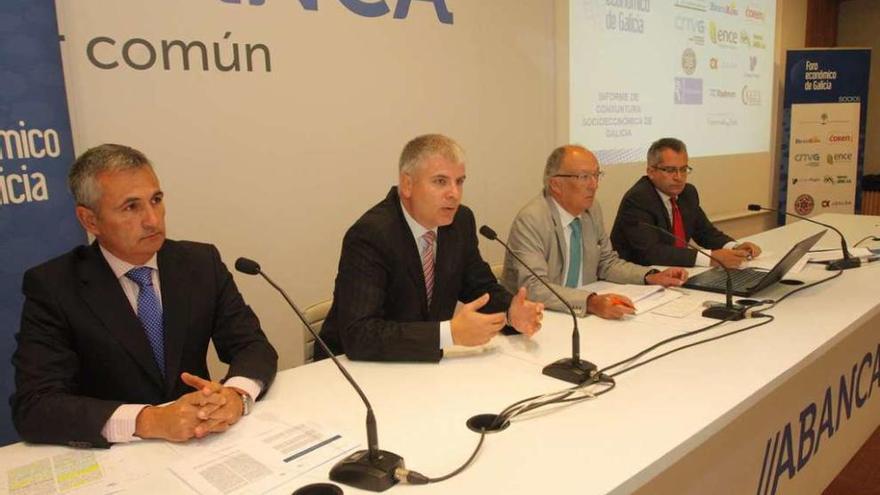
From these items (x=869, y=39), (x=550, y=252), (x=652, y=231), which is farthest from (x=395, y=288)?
(x=869, y=39)

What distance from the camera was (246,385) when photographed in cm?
141

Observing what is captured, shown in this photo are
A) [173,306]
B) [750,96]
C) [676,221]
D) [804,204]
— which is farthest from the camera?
[804,204]

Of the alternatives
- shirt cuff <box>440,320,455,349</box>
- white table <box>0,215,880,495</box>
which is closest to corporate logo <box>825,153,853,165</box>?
white table <box>0,215,880,495</box>

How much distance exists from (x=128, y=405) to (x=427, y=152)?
1.12m

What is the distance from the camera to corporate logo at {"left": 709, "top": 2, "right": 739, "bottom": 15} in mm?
5230

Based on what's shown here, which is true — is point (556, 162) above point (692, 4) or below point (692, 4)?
below

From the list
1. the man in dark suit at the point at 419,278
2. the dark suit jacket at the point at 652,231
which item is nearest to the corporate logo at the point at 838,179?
the dark suit jacket at the point at 652,231

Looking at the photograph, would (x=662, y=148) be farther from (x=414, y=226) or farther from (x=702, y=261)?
(x=414, y=226)

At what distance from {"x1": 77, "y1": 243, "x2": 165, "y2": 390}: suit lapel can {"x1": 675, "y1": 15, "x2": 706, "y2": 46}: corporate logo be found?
473 cm

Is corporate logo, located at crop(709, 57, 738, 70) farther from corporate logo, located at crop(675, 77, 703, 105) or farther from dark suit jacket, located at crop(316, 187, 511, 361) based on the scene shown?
dark suit jacket, located at crop(316, 187, 511, 361)

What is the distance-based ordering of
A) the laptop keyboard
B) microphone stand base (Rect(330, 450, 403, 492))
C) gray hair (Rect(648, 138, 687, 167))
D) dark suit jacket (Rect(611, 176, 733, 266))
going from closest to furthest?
microphone stand base (Rect(330, 450, 403, 492)), the laptop keyboard, dark suit jacket (Rect(611, 176, 733, 266)), gray hair (Rect(648, 138, 687, 167))

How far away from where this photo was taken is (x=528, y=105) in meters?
4.02

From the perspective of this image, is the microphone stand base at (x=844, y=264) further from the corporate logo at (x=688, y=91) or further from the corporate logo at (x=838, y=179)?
the corporate logo at (x=838, y=179)

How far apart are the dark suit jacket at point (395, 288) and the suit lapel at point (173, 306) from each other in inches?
16.6
